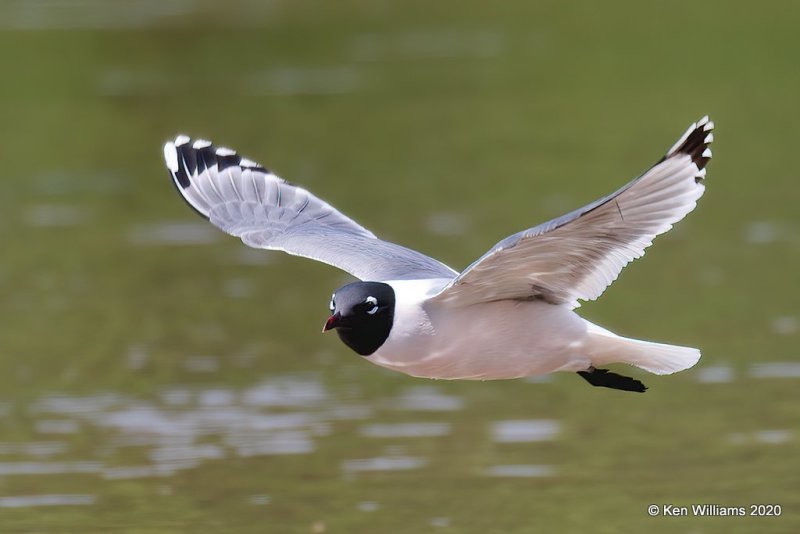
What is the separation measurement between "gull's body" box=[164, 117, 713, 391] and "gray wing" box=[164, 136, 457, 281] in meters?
0.21

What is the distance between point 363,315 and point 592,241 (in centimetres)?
99

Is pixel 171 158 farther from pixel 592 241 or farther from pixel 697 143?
pixel 697 143

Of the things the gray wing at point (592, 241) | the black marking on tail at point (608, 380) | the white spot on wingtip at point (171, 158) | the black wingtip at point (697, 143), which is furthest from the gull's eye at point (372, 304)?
the white spot on wingtip at point (171, 158)

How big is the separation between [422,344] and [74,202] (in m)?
11.5

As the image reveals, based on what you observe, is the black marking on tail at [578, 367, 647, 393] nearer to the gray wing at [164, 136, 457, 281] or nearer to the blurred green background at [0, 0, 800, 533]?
the blurred green background at [0, 0, 800, 533]

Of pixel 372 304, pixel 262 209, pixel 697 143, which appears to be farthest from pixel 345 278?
pixel 697 143

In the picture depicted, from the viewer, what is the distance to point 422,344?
720cm

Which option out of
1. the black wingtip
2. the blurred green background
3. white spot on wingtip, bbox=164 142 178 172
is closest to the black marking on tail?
the blurred green background

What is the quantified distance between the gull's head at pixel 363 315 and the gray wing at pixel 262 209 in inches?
46.3

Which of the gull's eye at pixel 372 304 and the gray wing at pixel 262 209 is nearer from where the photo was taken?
the gull's eye at pixel 372 304

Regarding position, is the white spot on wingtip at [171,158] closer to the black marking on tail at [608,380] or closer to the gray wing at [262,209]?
the gray wing at [262,209]

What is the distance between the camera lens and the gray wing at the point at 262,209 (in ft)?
27.9

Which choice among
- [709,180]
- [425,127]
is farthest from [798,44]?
[709,180]

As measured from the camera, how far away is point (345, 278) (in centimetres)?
1452
